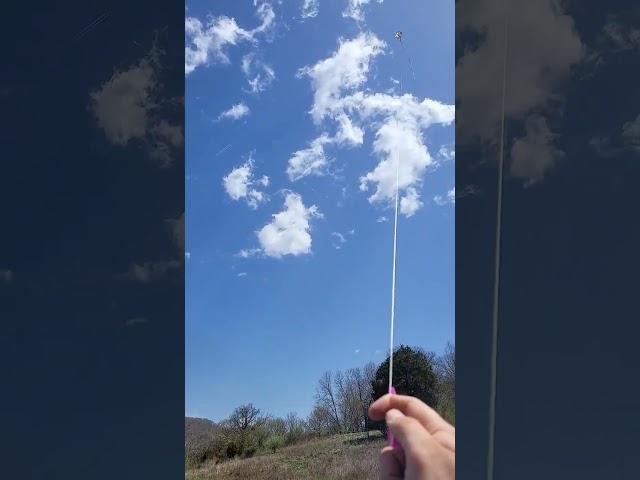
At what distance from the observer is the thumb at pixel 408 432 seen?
1135 mm

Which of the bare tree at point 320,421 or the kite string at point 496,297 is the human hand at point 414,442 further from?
the bare tree at point 320,421

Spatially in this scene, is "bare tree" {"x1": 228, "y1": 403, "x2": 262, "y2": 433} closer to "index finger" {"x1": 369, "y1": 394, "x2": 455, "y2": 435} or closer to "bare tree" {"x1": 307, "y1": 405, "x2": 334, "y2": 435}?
"bare tree" {"x1": 307, "y1": 405, "x2": 334, "y2": 435}

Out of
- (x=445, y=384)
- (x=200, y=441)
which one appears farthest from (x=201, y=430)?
(x=445, y=384)

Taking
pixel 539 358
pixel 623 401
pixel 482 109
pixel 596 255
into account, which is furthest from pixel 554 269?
pixel 482 109

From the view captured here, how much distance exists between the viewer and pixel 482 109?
2.27 m

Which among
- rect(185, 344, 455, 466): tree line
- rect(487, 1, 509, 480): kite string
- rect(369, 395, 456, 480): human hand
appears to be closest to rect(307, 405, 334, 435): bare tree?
rect(185, 344, 455, 466): tree line

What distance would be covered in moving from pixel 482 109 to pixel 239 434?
7.66m

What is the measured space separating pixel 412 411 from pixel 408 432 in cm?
5

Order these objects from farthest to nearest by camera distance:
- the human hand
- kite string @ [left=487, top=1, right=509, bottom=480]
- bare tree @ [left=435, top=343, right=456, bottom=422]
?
bare tree @ [left=435, top=343, right=456, bottom=422], kite string @ [left=487, top=1, right=509, bottom=480], the human hand

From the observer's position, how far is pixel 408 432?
114 centimetres

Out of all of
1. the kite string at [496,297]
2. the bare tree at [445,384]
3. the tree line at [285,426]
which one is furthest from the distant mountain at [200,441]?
the kite string at [496,297]

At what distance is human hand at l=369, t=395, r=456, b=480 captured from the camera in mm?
1132

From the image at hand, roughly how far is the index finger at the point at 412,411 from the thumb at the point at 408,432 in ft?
0.05
